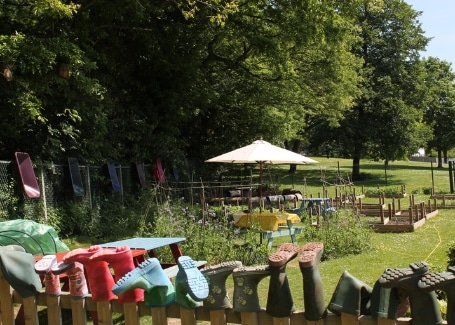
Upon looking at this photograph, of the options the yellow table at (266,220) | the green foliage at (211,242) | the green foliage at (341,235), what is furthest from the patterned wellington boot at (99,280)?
the yellow table at (266,220)

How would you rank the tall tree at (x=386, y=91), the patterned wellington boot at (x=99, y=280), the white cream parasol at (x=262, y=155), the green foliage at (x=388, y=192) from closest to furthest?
the patterned wellington boot at (x=99, y=280), the white cream parasol at (x=262, y=155), the green foliage at (x=388, y=192), the tall tree at (x=386, y=91)

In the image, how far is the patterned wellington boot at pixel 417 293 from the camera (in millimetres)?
2744

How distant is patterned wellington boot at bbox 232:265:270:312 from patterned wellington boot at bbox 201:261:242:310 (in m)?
0.10

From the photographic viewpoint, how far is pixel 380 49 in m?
37.2

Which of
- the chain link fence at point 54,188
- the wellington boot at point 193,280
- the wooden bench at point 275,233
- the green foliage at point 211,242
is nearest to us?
the wellington boot at point 193,280

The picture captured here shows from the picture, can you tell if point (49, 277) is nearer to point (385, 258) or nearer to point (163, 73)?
point (385, 258)

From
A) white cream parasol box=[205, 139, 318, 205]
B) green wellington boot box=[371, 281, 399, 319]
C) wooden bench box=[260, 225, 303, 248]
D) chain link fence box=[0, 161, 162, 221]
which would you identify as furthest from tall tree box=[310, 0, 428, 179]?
green wellington boot box=[371, 281, 399, 319]

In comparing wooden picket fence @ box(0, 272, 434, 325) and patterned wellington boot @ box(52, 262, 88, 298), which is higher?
patterned wellington boot @ box(52, 262, 88, 298)

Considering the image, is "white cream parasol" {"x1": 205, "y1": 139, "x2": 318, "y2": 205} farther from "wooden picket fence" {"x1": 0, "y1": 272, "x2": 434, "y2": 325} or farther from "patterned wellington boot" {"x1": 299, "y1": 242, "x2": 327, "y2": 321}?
"patterned wellington boot" {"x1": 299, "y1": 242, "x2": 327, "y2": 321}

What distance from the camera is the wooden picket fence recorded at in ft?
9.87

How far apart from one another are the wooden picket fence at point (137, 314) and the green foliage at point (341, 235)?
261 inches

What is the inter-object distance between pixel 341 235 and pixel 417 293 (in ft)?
24.9

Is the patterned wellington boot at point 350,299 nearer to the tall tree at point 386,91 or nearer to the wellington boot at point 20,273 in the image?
the wellington boot at point 20,273

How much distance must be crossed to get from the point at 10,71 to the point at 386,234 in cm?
953
